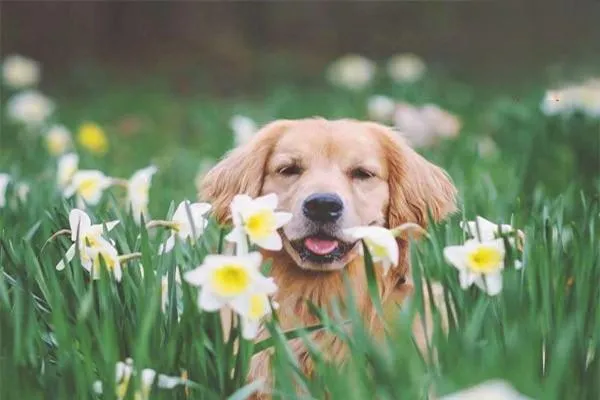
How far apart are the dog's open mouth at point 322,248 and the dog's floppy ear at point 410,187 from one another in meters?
0.27

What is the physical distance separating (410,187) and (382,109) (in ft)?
8.94

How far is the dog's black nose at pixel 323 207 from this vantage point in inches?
106

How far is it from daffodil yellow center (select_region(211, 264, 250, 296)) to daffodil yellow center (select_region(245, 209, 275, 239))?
183 mm

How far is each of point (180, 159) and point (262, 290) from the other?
11.0 feet

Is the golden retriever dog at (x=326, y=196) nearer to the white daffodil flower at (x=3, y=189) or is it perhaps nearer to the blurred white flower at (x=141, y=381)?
the blurred white flower at (x=141, y=381)

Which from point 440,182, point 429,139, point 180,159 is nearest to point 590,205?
point 440,182

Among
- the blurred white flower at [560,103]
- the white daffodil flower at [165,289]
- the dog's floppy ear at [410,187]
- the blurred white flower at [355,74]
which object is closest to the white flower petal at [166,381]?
the white daffodil flower at [165,289]

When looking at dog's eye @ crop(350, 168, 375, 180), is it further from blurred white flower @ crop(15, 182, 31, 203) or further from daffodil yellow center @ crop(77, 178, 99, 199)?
blurred white flower @ crop(15, 182, 31, 203)

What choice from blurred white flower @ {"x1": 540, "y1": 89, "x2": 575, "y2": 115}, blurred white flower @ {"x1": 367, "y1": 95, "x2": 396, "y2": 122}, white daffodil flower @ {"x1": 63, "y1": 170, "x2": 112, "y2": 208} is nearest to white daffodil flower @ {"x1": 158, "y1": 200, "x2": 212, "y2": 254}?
white daffodil flower @ {"x1": 63, "y1": 170, "x2": 112, "y2": 208}

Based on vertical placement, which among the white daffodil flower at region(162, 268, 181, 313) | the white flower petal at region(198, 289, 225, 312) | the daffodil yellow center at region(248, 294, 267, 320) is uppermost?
the white flower petal at region(198, 289, 225, 312)

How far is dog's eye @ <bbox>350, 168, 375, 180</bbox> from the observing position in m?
2.92

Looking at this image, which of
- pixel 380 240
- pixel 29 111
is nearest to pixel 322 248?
pixel 380 240

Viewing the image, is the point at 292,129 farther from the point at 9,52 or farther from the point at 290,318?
the point at 9,52

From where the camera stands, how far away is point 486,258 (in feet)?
7.51
